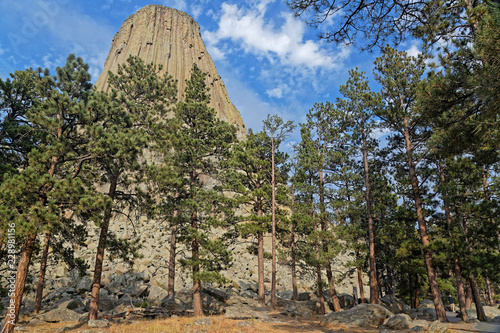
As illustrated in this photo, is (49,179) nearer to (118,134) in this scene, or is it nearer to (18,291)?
(118,134)

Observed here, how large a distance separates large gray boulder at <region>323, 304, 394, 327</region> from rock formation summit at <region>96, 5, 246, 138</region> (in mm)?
67097

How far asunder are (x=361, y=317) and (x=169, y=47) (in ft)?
296

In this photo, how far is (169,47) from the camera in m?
84.6

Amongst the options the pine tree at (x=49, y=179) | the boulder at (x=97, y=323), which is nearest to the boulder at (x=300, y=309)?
the boulder at (x=97, y=323)

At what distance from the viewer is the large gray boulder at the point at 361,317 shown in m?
A: 13.3

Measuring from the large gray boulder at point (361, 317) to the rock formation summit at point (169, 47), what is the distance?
67097mm

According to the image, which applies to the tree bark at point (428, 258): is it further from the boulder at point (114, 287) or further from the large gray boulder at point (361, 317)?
the boulder at point (114, 287)

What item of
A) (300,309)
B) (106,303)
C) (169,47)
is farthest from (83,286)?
(169,47)

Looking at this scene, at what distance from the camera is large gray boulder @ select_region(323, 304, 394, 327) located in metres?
13.3

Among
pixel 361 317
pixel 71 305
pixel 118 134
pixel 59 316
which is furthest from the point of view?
pixel 71 305

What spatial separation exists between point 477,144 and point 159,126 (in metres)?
13.5

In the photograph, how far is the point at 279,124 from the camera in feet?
71.6

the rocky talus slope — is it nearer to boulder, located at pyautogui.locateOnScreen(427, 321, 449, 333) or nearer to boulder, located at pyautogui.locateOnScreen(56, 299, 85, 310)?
boulder, located at pyautogui.locateOnScreen(56, 299, 85, 310)

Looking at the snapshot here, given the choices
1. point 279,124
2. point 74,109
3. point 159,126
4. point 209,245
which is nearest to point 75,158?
point 74,109
